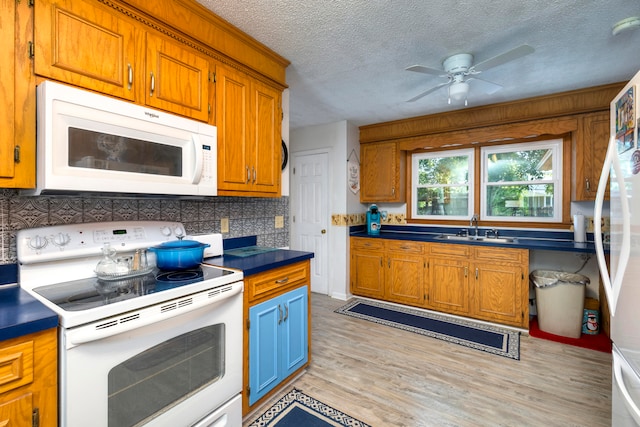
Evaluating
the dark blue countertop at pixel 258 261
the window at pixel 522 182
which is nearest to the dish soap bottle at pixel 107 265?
the dark blue countertop at pixel 258 261

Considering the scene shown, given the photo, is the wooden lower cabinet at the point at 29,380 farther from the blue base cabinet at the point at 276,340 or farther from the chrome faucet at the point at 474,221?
the chrome faucet at the point at 474,221

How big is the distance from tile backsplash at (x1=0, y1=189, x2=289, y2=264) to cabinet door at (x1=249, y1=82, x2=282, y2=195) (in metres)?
0.32

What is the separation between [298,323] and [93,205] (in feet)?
4.68

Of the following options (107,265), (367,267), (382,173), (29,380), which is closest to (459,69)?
(382,173)

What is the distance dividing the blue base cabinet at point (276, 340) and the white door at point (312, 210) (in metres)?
2.00

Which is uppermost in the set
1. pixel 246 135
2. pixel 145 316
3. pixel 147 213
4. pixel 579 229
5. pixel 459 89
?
pixel 459 89

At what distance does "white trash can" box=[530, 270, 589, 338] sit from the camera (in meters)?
Result: 2.71

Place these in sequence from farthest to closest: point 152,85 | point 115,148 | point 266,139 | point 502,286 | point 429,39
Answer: point 502,286 < point 266,139 < point 429,39 < point 152,85 < point 115,148

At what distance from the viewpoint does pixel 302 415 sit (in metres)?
1.76

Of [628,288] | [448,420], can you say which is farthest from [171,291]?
[628,288]

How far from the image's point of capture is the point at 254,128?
209 centimetres

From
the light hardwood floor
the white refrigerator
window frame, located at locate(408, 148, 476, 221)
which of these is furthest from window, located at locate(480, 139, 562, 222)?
the white refrigerator

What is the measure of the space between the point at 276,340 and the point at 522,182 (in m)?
3.29

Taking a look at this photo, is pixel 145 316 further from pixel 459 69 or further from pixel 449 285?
pixel 449 285
